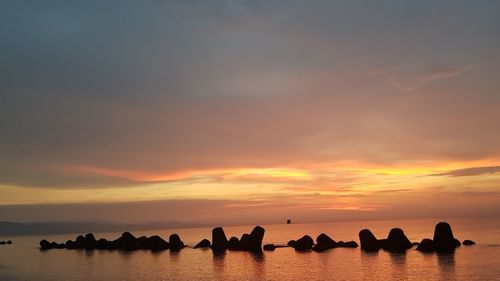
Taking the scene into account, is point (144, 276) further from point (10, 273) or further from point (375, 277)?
point (375, 277)

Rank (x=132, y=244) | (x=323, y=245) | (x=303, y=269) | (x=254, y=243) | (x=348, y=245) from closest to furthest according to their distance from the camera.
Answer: (x=303, y=269) < (x=323, y=245) < (x=348, y=245) < (x=254, y=243) < (x=132, y=244)

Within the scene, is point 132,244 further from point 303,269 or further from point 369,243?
point 303,269

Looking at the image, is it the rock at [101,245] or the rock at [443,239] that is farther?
the rock at [101,245]

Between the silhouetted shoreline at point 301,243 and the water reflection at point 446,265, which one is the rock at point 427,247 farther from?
the water reflection at point 446,265

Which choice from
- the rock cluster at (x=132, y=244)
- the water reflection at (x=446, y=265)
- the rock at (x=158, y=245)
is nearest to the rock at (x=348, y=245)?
the water reflection at (x=446, y=265)

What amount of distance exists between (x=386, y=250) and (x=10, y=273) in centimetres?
5902

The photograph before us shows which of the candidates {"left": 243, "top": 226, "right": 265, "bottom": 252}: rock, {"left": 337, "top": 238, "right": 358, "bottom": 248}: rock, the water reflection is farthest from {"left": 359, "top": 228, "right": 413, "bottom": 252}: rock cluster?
{"left": 243, "top": 226, "right": 265, "bottom": 252}: rock

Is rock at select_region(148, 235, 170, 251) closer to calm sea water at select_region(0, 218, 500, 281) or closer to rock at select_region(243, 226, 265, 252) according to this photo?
rock at select_region(243, 226, 265, 252)

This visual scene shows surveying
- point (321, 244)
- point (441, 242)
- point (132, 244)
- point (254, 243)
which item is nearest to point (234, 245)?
point (254, 243)

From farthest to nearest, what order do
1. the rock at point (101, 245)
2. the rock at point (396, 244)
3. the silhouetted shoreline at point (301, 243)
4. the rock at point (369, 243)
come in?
1. the rock at point (101, 245)
2. the rock at point (369, 243)
3. the rock at point (396, 244)
4. the silhouetted shoreline at point (301, 243)

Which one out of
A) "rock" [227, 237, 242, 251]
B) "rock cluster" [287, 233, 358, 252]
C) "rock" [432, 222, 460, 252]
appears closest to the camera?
"rock" [432, 222, 460, 252]

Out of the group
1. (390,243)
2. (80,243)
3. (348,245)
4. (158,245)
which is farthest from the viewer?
(80,243)

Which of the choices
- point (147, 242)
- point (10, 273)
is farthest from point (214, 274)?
point (147, 242)

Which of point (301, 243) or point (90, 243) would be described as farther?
point (90, 243)
